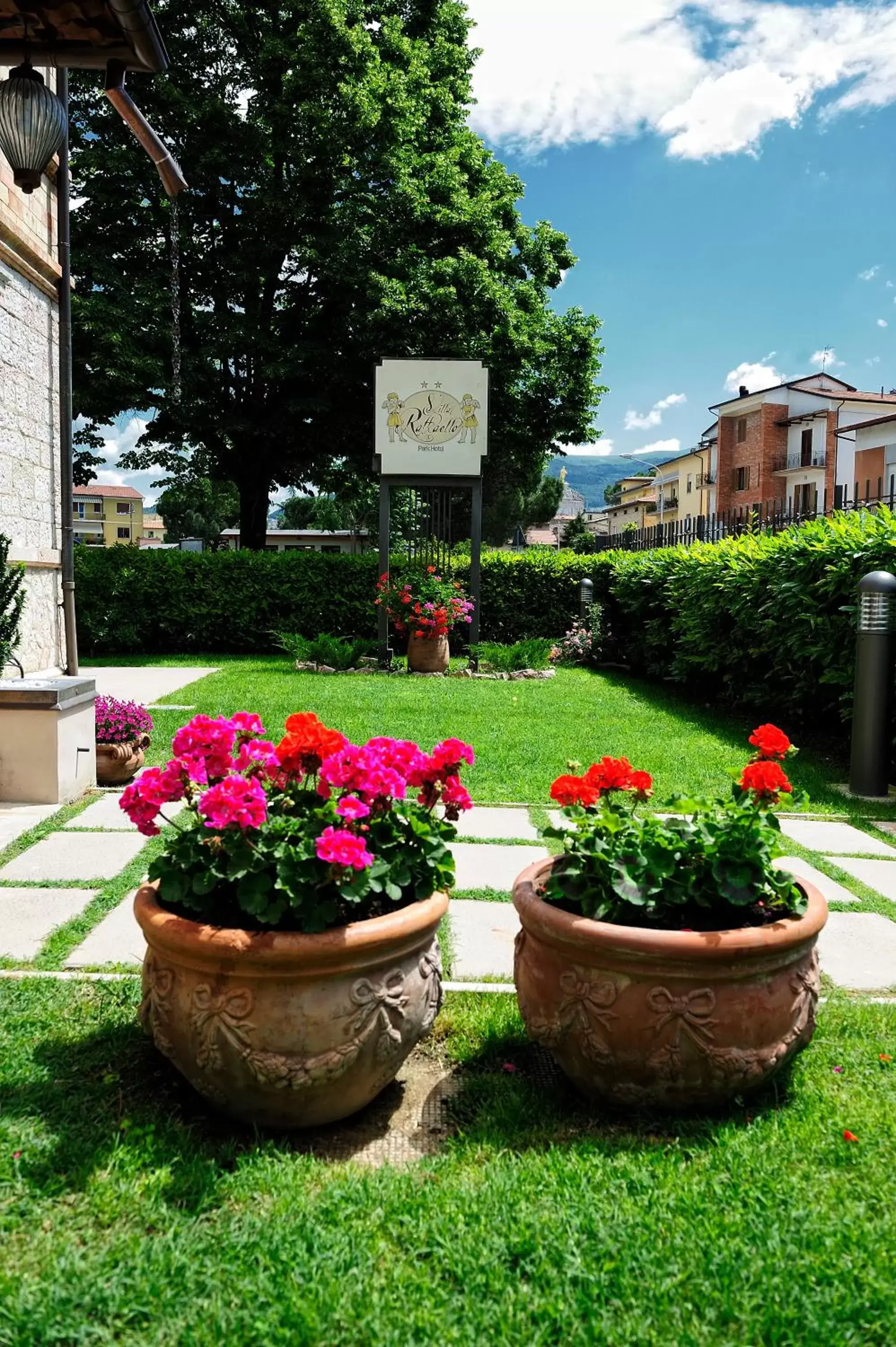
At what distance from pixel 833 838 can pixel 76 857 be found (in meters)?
3.56

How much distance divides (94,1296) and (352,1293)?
429mm

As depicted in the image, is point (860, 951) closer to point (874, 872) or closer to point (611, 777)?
point (874, 872)

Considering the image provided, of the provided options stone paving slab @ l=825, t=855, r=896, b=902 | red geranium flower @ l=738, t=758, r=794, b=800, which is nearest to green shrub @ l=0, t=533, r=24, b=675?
red geranium flower @ l=738, t=758, r=794, b=800

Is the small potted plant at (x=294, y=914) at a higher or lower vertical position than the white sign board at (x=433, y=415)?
lower

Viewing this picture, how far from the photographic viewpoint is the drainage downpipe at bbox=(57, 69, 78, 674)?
23.9ft

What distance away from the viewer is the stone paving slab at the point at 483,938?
2934 mm

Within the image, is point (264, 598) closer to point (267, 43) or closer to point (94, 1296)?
point (267, 43)

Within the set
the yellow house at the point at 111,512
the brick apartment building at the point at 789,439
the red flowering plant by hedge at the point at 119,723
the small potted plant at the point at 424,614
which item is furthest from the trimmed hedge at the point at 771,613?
the yellow house at the point at 111,512

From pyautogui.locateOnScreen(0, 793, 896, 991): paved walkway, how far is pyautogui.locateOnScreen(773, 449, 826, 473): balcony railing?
4138 centimetres

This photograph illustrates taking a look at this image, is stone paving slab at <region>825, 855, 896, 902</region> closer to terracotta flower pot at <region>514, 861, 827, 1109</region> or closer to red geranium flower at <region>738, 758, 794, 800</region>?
red geranium flower at <region>738, 758, 794, 800</region>

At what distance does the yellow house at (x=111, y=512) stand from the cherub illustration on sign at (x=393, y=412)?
8840 centimetres

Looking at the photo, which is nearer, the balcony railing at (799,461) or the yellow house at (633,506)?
the balcony railing at (799,461)

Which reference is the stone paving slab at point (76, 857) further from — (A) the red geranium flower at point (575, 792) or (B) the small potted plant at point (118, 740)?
(A) the red geranium flower at point (575, 792)

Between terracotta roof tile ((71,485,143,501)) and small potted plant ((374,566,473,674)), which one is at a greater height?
terracotta roof tile ((71,485,143,501))
